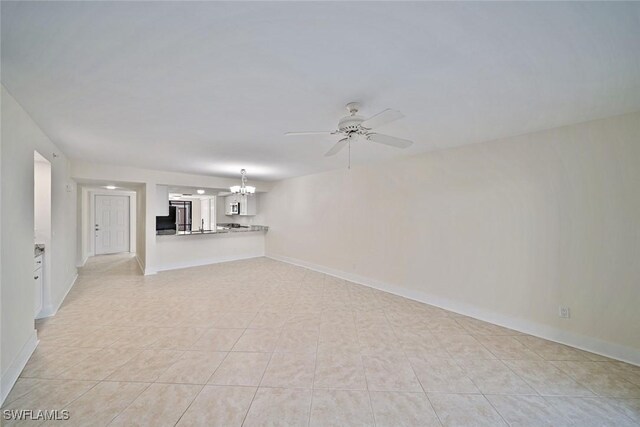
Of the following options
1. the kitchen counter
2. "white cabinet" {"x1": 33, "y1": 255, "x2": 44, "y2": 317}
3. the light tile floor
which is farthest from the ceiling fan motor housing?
the kitchen counter

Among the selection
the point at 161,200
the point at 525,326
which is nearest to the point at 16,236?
the point at 161,200

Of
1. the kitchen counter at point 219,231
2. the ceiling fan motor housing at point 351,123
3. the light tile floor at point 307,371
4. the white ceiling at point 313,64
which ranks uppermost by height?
the white ceiling at point 313,64

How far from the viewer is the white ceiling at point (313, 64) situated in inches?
46.6

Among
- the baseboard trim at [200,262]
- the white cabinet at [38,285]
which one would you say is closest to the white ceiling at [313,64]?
the white cabinet at [38,285]

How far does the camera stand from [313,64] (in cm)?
156

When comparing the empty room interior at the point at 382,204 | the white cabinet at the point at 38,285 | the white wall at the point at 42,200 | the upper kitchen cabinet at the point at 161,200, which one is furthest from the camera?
the upper kitchen cabinet at the point at 161,200

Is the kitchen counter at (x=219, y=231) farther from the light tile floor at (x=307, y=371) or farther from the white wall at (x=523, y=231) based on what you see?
the white wall at (x=523, y=231)

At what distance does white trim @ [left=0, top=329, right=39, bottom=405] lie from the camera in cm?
178

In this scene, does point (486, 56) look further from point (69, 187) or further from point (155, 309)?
point (69, 187)

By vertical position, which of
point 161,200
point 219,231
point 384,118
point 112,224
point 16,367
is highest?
point 384,118

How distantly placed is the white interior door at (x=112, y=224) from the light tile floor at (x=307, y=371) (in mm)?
5276

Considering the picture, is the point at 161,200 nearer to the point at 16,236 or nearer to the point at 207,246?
the point at 207,246

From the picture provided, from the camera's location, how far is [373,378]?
6.67 ft

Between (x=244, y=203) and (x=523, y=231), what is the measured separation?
6639 millimetres
